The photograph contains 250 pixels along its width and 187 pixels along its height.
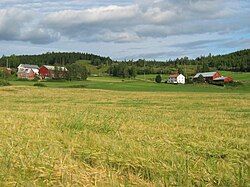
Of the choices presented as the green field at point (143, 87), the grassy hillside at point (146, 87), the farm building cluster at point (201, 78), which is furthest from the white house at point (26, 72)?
the farm building cluster at point (201, 78)

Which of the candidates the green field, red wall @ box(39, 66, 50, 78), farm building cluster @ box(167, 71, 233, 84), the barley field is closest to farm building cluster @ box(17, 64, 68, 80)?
red wall @ box(39, 66, 50, 78)

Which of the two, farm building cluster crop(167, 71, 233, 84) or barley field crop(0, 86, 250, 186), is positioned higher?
barley field crop(0, 86, 250, 186)

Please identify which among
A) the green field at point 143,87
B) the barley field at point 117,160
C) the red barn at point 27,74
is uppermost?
the barley field at point 117,160

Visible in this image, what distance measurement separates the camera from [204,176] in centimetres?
608

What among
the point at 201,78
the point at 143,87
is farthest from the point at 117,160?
the point at 201,78

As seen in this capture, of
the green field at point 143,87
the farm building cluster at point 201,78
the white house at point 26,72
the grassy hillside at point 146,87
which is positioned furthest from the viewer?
the white house at point 26,72

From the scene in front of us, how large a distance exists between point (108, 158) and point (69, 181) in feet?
4.20

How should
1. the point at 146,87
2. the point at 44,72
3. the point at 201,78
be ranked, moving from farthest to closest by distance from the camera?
the point at 44,72 → the point at 201,78 → the point at 146,87

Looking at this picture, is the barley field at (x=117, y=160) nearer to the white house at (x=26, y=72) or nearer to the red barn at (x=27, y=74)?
the white house at (x=26, y=72)

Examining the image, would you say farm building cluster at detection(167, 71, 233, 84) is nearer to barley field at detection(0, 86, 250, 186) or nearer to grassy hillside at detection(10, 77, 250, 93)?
grassy hillside at detection(10, 77, 250, 93)

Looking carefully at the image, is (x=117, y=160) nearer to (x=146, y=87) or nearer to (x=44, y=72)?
(x=146, y=87)

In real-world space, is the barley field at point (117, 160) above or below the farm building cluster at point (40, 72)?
above

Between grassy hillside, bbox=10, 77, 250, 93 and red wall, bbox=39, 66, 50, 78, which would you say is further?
red wall, bbox=39, 66, 50, 78

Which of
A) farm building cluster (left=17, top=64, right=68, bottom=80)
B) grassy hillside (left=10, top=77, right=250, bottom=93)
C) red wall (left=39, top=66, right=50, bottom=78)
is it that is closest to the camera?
grassy hillside (left=10, top=77, right=250, bottom=93)
